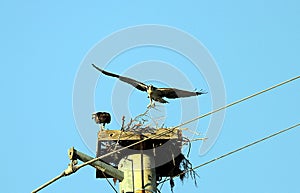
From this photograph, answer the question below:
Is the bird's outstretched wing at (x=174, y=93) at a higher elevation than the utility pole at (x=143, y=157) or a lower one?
higher

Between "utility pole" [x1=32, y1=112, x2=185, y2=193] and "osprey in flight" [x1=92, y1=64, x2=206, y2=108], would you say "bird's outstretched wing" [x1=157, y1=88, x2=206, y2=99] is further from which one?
"utility pole" [x1=32, y1=112, x2=185, y2=193]

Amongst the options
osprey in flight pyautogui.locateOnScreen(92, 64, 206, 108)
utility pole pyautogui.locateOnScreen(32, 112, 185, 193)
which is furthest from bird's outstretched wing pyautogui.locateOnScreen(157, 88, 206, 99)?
utility pole pyautogui.locateOnScreen(32, 112, 185, 193)

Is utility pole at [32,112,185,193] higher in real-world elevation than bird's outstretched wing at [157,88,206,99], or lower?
lower

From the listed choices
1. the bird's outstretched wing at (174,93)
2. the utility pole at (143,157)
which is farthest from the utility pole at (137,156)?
the bird's outstretched wing at (174,93)

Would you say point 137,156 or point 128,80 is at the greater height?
point 128,80

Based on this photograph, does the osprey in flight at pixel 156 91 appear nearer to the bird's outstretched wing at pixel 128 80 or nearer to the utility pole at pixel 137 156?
the bird's outstretched wing at pixel 128 80

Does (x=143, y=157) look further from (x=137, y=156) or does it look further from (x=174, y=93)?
(x=174, y=93)

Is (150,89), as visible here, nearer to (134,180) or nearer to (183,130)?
(183,130)

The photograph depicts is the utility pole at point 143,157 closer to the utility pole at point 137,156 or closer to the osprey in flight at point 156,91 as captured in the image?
the utility pole at point 137,156

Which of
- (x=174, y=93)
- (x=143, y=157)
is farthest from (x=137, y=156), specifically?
(x=174, y=93)

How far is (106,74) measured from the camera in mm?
20562

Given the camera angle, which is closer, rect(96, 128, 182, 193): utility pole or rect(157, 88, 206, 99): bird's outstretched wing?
rect(96, 128, 182, 193): utility pole

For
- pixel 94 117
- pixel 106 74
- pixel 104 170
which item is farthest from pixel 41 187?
pixel 106 74

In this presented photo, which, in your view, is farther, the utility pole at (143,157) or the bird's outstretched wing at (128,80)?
the bird's outstretched wing at (128,80)
